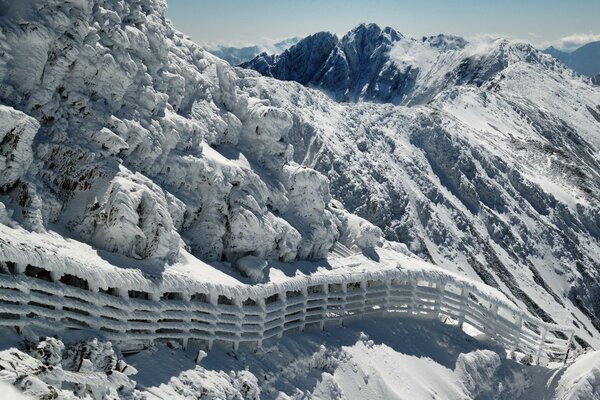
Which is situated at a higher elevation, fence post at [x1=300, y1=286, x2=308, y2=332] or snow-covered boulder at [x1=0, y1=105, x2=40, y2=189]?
snow-covered boulder at [x1=0, y1=105, x2=40, y2=189]

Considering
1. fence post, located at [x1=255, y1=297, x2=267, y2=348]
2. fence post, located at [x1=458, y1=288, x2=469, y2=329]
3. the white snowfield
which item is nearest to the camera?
the white snowfield

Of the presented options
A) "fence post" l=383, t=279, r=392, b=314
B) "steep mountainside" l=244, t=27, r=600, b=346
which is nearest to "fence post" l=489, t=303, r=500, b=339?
"fence post" l=383, t=279, r=392, b=314

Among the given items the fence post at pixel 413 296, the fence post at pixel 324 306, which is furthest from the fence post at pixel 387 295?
the fence post at pixel 324 306

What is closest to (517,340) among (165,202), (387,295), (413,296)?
(413,296)

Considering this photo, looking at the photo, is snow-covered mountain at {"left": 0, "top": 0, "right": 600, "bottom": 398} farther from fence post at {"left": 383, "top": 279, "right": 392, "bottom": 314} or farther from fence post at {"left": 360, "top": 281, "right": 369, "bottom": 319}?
fence post at {"left": 383, "top": 279, "right": 392, "bottom": 314}

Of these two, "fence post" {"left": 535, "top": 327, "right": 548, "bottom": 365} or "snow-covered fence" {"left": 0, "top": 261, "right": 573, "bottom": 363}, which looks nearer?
"snow-covered fence" {"left": 0, "top": 261, "right": 573, "bottom": 363}

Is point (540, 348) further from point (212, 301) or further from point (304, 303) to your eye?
point (212, 301)
